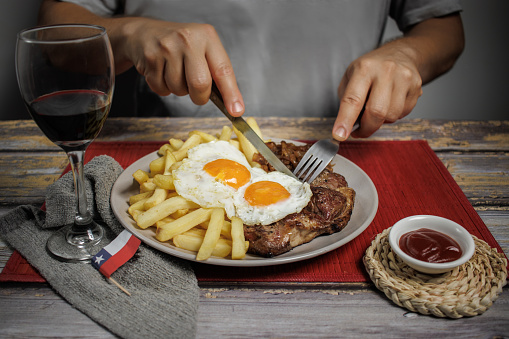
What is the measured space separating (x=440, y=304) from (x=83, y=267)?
4.75 feet

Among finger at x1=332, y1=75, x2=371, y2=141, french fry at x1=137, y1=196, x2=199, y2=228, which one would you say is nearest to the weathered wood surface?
french fry at x1=137, y1=196, x2=199, y2=228

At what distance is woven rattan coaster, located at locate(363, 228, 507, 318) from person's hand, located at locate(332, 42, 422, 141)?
82 centimetres

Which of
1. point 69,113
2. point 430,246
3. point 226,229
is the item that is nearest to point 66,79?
point 69,113

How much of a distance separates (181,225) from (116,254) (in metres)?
0.30

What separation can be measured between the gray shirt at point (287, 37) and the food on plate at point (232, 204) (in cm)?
159

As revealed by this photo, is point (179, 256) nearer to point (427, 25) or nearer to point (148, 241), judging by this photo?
point (148, 241)

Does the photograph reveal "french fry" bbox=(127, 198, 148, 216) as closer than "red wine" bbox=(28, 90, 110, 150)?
No

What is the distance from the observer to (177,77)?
243 cm

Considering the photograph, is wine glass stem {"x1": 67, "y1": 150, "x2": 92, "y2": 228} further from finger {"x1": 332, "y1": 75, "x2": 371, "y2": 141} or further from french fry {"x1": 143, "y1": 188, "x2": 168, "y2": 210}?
finger {"x1": 332, "y1": 75, "x2": 371, "y2": 141}

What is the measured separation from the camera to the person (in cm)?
281

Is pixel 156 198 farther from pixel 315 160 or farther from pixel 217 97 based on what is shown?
pixel 315 160

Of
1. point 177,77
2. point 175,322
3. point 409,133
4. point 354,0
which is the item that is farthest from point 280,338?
point 354,0

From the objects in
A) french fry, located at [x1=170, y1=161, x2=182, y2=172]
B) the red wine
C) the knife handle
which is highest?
the red wine

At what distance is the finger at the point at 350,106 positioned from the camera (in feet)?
7.87
